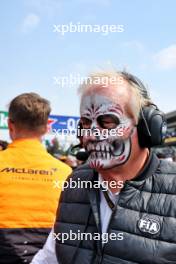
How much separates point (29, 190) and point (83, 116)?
3.47 ft

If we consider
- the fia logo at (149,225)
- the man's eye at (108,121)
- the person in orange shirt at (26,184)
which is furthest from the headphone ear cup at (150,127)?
the person in orange shirt at (26,184)

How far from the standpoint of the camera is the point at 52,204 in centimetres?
285

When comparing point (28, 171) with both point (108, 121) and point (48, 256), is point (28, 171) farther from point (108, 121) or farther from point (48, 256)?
point (108, 121)

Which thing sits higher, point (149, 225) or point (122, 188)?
point (122, 188)

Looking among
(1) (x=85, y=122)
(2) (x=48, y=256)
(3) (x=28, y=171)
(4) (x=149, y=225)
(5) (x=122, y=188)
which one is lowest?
(2) (x=48, y=256)

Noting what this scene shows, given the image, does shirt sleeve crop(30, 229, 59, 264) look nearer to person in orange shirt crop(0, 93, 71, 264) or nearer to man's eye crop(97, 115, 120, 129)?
man's eye crop(97, 115, 120, 129)

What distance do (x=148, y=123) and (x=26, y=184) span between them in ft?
3.93

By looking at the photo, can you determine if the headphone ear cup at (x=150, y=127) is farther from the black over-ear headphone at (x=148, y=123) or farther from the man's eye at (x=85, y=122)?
the man's eye at (x=85, y=122)

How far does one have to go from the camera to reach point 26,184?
2.82 metres

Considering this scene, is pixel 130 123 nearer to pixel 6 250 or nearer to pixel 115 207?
pixel 115 207

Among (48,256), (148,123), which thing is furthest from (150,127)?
(48,256)

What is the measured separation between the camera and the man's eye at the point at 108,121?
5.98 ft

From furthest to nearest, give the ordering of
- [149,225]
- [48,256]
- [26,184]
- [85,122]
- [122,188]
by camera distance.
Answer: [26,184], [48,256], [85,122], [122,188], [149,225]

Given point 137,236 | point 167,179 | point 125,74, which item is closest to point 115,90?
point 125,74
